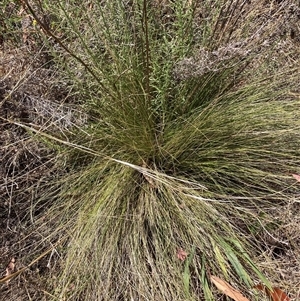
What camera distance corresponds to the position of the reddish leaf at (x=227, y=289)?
159 centimetres

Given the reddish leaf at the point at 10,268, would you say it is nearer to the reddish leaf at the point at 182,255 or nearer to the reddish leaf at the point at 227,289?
the reddish leaf at the point at 182,255

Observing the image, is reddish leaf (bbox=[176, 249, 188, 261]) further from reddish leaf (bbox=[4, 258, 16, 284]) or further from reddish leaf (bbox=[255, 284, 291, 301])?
reddish leaf (bbox=[4, 258, 16, 284])

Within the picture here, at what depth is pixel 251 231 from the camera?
1.74 meters

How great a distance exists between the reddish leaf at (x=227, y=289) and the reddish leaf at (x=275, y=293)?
73 mm

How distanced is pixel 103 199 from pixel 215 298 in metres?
0.55

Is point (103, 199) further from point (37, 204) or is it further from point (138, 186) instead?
point (37, 204)

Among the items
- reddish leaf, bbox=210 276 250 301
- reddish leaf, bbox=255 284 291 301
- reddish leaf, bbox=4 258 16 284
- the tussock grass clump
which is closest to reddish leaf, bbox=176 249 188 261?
the tussock grass clump

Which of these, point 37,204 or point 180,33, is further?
point 37,204

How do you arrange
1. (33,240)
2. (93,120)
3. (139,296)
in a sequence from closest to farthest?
(139,296) → (33,240) → (93,120)

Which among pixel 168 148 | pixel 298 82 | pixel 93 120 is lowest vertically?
pixel 298 82

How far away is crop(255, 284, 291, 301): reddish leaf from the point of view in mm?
1614

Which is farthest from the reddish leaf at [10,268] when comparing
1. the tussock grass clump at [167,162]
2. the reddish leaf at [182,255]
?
the reddish leaf at [182,255]

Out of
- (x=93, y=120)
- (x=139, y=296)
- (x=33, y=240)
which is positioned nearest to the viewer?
(x=139, y=296)

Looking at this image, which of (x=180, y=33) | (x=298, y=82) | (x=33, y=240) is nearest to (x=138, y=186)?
(x=33, y=240)
